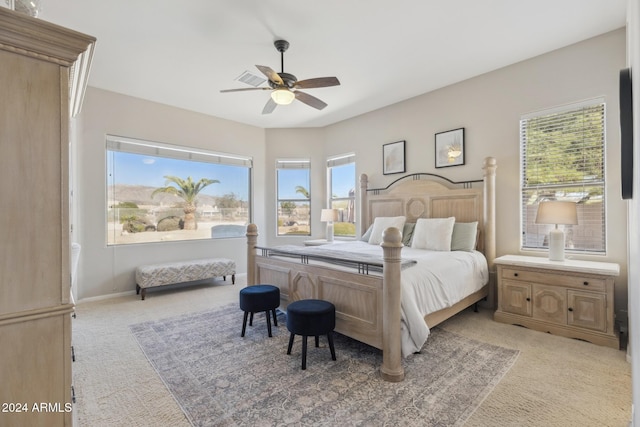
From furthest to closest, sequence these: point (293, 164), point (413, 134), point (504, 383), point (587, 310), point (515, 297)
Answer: point (293, 164) → point (413, 134) → point (515, 297) → point (587, 310) → point (504, 383)

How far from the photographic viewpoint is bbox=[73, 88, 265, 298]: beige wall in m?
4.20

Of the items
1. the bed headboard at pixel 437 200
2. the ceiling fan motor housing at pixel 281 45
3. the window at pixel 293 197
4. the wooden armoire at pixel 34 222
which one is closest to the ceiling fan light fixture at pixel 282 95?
the ceiling fan motor housing at pixel 281 45

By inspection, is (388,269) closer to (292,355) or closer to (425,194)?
(292,355)

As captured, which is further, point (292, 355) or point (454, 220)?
point (454, 220)

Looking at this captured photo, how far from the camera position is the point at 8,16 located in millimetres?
876

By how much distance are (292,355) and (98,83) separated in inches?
177

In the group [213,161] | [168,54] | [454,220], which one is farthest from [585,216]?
[213,161]

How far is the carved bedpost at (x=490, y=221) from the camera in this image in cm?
375

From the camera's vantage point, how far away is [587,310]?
2787mm

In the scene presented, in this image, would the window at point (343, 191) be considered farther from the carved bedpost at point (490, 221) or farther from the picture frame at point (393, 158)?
the carved bedpost at point (490, 221)

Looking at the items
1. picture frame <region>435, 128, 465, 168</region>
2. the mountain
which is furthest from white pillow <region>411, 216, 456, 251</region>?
the mountain

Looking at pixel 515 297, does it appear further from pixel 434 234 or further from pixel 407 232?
pixel 407 232

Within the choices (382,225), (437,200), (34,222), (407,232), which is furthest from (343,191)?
(34,222)

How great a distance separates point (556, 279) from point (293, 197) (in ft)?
15.3
